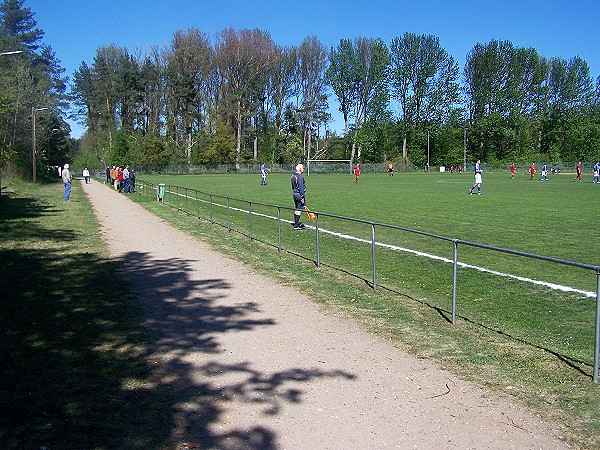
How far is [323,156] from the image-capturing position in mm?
Answer: 97000

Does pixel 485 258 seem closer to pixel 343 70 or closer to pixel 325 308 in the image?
pixel 325 308

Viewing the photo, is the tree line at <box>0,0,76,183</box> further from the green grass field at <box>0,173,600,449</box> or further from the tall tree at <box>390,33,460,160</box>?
the tall tree at <box>390,33,460,160</box>

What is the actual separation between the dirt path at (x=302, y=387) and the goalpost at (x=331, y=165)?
82.8 metres

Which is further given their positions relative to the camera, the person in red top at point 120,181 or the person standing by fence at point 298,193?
→ the person in red top at point 120,181

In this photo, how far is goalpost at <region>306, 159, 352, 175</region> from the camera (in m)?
90.4

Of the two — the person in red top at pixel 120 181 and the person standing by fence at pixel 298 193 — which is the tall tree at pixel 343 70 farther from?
the person standing by fence at pixel 298 193

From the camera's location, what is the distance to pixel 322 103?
94750mm

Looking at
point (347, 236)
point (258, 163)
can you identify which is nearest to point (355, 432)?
point (347, 236)

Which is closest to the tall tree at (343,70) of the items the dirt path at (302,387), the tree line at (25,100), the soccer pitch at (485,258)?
the tree line at (25,100)

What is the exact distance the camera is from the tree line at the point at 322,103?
87375 mm

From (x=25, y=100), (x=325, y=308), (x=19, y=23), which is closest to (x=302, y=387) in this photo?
(x=325, y=308)

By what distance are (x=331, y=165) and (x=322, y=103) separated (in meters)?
11.1

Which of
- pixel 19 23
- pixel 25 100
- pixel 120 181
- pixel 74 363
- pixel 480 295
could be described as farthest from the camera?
pixel 19 23

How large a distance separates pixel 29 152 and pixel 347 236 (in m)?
47.2
